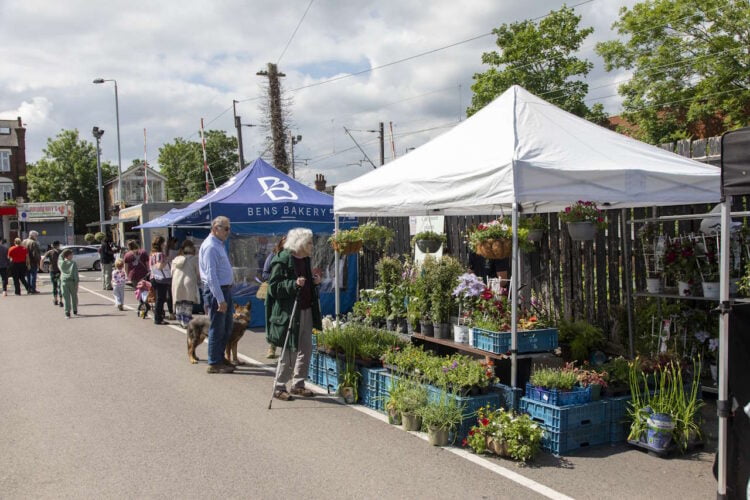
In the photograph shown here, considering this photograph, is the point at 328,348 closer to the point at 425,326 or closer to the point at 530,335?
the point at 425,326

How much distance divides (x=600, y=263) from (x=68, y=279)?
11356 millimetres

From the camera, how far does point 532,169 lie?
18.0ft

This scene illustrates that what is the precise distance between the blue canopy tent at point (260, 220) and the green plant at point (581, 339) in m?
6.62

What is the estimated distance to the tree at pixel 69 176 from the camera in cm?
5928

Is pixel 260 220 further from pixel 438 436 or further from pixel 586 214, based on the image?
pixel 438 436

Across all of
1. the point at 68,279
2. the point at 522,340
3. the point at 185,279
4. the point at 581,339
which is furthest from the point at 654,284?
the point at 68,279

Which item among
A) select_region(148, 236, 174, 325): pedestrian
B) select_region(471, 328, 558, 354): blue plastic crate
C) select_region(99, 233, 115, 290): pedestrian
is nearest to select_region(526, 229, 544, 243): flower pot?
select_region(471, 328, 558, 354): blue plastic crate

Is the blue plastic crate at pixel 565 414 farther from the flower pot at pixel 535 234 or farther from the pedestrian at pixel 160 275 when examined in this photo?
the pedestrian at pixel 160 275

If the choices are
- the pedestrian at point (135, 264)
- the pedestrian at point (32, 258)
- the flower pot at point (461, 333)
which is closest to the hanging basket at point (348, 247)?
the flower pot at point (461, 333)

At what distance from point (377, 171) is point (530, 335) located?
9.37ft

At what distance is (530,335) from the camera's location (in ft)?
19.7

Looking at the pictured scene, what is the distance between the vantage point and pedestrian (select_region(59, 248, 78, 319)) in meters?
13.9

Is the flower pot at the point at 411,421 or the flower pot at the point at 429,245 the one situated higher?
the flower pot at the point at 429,245

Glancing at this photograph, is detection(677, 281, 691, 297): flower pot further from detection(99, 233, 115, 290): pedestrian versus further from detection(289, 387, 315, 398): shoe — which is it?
detection(99, 233, 115, 290): pedestrian
